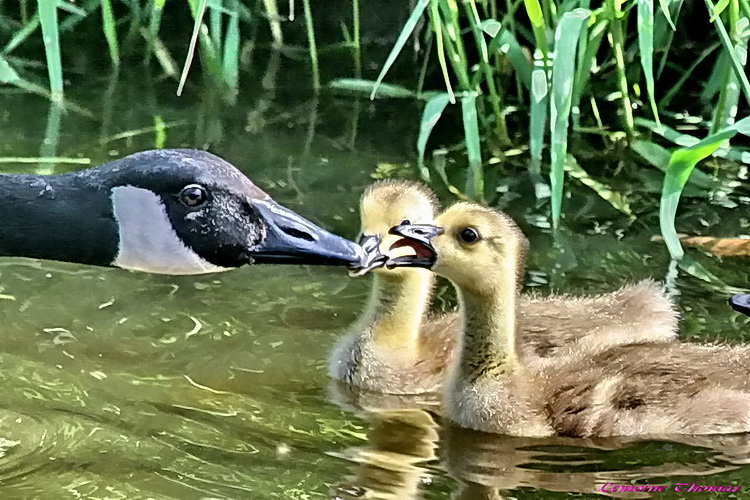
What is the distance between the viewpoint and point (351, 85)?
5.76 meters

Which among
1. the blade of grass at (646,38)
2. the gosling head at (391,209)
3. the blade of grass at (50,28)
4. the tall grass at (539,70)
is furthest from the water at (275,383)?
the blade of grass at (50,28)

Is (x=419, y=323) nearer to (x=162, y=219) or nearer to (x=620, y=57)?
(x=162, y=219)

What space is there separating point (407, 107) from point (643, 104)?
1.15m

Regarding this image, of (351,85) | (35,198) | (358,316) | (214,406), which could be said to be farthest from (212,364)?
(351,85)

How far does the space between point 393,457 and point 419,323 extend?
2.58ft

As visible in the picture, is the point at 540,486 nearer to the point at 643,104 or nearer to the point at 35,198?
the point at 35,198

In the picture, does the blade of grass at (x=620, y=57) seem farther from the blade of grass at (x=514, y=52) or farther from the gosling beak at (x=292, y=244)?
the gosling beak at (x=292, y=244)

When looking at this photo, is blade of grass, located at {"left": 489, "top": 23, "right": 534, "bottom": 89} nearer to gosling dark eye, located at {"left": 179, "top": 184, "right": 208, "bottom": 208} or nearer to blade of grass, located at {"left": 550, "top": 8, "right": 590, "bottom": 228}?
blade of grass, located at {"left": 550, "top": 8, "right": 590, "bottom": 228}

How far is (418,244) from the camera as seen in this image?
3.74m

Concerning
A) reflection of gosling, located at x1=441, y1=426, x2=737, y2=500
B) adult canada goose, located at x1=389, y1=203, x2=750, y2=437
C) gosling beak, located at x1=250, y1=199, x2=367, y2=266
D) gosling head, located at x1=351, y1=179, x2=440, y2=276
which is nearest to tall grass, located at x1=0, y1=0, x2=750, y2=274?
gosling head, located at x1=351, y1=179, x2=440, y2=276

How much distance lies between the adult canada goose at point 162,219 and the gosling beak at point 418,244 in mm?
599

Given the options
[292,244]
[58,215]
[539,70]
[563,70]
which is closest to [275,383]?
[292,244]

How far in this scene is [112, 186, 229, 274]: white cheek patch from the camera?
3053 millimetres

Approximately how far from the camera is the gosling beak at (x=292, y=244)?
306 centimetres
